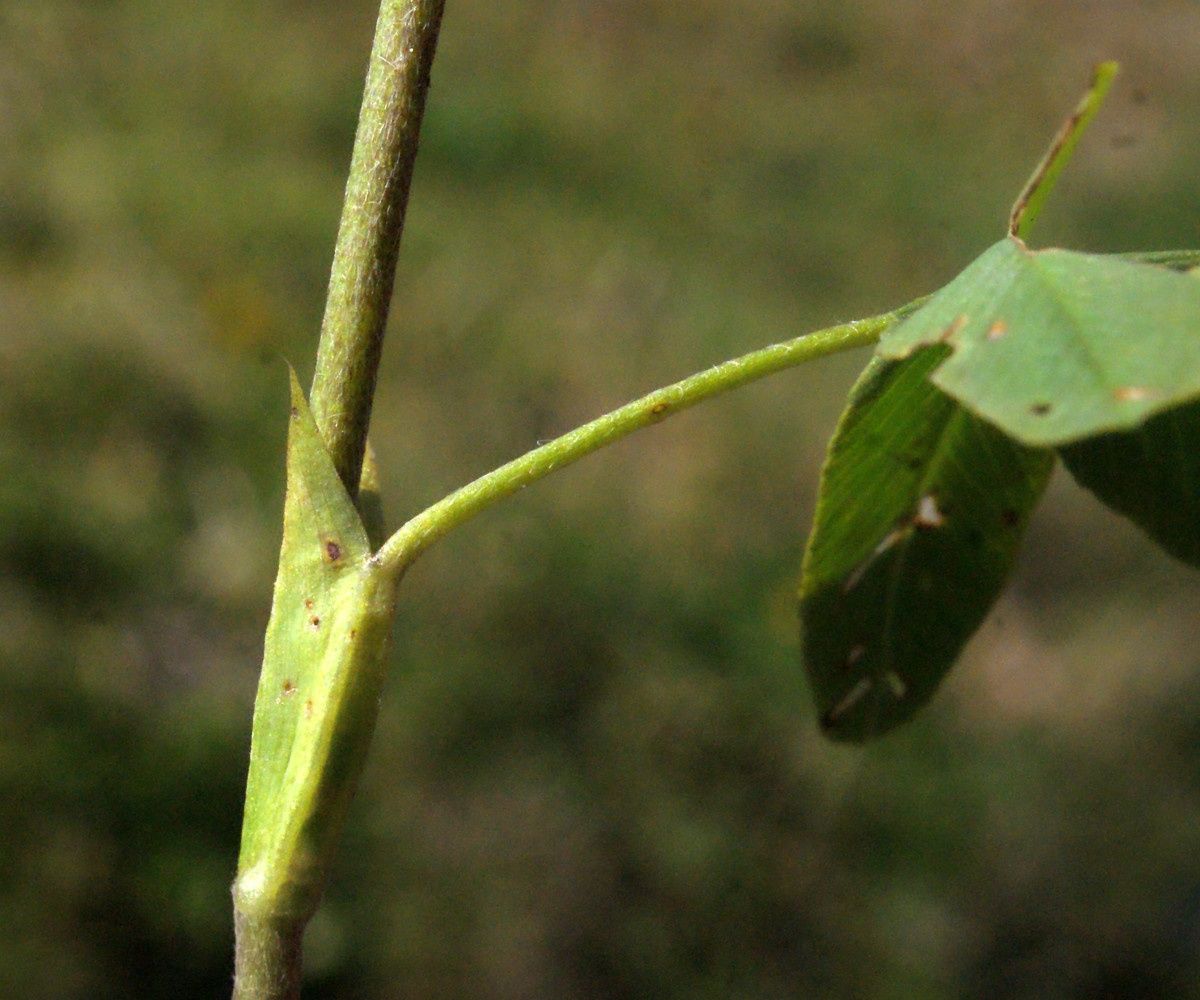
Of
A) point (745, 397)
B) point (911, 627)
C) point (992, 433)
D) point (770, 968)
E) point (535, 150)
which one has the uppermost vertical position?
point (992, 433)

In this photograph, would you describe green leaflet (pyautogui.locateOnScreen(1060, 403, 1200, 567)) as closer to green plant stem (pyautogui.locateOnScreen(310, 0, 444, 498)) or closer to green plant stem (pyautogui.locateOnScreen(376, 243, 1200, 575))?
green plant stem (pyautogui.locateOnScreen(376, 243, 1200, 575))

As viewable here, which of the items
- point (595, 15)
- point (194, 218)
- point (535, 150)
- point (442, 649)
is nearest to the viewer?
point (442, 649)

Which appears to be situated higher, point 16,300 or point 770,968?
point 16,300

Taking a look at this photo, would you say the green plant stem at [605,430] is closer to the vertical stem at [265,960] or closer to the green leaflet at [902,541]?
the green leaflet at [902,541]

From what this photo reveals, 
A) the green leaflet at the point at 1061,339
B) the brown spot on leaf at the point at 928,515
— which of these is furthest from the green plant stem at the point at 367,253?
the brown spot on leaf at the point at 928,515

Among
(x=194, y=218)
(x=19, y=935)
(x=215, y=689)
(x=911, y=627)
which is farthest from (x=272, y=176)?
(x=911, y=627)

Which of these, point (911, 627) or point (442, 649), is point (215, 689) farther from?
point (911, 627)

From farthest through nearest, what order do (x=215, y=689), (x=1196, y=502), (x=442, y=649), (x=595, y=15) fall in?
1. (x=595, y=15)
2. (x=442, y=649)
3. (x=215, y=689)
4. (x=1196, y=502)

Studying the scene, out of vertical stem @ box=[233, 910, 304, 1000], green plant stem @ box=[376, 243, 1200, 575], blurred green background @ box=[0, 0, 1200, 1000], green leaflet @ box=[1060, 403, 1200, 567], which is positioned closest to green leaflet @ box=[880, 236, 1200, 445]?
green plant stem @ box=[376, 243, 1200, 575]
